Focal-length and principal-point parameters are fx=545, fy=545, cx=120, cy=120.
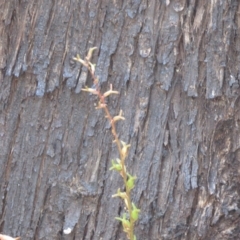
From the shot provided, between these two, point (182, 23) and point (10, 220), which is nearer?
point (182, 23)

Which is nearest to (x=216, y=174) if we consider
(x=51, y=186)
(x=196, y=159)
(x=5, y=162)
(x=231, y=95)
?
(x=196, y=159)

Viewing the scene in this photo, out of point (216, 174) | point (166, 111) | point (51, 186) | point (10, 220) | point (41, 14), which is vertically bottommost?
point (10, 220)

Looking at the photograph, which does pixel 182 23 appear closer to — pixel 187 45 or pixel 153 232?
pixel 187 45

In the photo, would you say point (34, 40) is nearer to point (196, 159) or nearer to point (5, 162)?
point (5, 162)

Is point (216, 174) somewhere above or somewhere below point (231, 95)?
below

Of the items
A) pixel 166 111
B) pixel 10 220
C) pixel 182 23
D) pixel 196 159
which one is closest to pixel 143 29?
pixel 182 23

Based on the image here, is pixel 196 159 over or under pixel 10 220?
over
